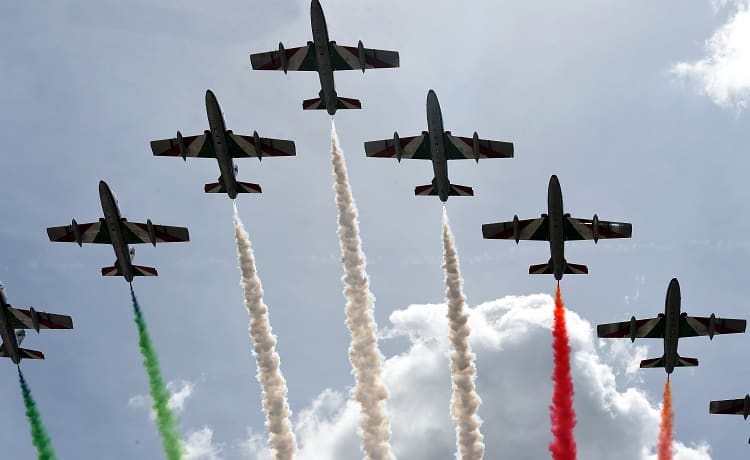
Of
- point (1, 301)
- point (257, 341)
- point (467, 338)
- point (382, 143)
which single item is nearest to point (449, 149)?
point (382, 143)

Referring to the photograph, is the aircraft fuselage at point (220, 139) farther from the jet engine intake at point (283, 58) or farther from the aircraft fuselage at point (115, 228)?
the jet engine intake at point (283, 58)

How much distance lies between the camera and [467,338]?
11112 centimetres

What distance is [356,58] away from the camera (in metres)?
112

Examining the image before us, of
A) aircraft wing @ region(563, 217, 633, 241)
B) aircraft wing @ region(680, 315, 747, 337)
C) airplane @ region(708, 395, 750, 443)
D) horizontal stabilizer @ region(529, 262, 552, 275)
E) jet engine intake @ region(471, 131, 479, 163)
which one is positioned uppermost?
jet engine intake @ region(471, 131, 479, 163)

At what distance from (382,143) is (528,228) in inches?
639

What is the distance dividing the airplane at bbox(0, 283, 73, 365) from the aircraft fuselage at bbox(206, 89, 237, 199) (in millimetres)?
25313

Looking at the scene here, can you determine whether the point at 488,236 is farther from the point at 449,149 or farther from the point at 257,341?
the point at 257,341

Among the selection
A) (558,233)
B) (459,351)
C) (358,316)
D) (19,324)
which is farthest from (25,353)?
(558,233)

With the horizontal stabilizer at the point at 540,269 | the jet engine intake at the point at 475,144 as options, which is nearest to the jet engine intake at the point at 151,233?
the jet engine intake at the point at 475,144

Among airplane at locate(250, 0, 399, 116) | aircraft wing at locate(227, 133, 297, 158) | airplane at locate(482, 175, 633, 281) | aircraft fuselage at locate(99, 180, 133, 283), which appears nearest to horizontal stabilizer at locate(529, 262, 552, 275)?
airplane at locate(482, 175, 633, 281)

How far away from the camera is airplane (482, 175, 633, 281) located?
105 meters

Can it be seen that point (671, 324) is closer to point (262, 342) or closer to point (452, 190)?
point (452, 190)

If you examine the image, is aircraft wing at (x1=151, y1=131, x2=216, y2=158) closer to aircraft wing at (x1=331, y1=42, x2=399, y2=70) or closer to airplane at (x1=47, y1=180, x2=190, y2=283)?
airplane at (x1=47, y1=180, x2=190, y2=283)

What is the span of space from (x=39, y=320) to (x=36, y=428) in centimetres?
1093
